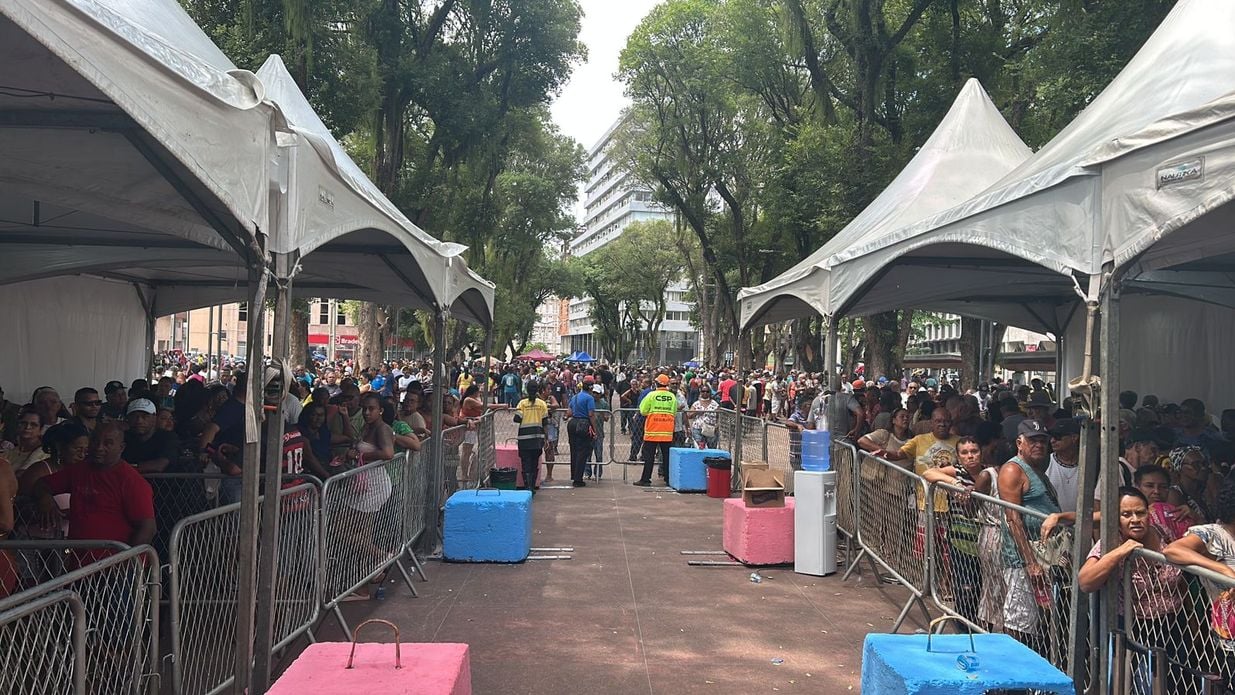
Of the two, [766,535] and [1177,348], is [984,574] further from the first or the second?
[1177,348]

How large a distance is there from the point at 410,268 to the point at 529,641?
191 inches

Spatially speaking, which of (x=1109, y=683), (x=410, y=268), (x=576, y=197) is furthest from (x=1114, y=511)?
(x=576, y=197)

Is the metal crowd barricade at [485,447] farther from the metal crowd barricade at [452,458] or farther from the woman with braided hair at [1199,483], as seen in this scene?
the woman with braided hair at [1199,483]

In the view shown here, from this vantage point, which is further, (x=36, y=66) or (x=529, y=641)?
(x=529, y=641)

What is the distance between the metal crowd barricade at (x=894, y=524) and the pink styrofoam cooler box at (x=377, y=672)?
414 cm

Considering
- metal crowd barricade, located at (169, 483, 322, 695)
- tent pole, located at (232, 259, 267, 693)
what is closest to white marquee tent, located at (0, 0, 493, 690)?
tent pole, located at (232, 259, 267, 693)

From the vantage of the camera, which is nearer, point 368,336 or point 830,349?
point 830,349

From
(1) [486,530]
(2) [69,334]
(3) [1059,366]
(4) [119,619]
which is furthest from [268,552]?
(3) [1059,366]

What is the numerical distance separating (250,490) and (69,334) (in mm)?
10644

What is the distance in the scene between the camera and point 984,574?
623 cm

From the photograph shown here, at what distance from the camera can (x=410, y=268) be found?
10.2 m

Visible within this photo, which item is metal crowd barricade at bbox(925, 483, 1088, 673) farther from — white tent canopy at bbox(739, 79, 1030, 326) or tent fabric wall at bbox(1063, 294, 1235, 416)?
tent fabric wall at bbox(1063, 294, 1235, 416)

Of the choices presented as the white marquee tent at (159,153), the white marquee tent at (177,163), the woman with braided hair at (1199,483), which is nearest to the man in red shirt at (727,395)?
the white marquee tent at (159,153)

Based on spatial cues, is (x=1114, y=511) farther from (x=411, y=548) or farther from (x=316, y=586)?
(x=411, y=548)
